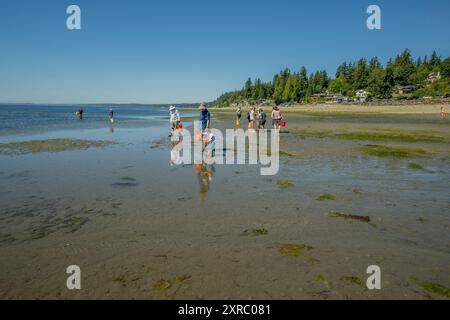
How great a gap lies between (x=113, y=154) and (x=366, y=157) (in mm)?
12054

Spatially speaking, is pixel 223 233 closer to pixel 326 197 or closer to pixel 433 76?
pixel 326 197

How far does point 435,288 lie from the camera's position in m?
3.86

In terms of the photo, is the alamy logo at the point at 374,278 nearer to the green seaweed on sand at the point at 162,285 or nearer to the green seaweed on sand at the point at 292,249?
the green seaweed on sand at the point at 292,249

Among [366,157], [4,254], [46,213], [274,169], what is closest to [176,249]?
[4,254]

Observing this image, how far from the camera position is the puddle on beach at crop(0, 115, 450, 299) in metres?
3.99

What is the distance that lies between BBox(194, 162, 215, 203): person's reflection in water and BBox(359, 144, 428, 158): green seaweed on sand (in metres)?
8.26

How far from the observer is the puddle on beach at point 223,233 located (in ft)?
13.1

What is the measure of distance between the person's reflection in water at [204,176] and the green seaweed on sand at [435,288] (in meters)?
4.79

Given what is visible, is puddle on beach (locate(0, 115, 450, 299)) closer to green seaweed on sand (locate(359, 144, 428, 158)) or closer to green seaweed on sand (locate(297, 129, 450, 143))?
green seaweed on sand (locate(359, 144, 428, 158))

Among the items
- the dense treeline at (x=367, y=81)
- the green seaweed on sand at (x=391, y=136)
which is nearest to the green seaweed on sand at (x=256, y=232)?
the green seaweed on sand at (x=391, y=136)

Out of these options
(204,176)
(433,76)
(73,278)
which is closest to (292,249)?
(73,278)

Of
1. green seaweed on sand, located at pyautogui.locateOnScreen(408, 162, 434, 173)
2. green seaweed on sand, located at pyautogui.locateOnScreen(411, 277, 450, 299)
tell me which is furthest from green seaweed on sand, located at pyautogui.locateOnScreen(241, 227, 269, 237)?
green seaweed on sand, located at pyautogui.locateOnScreen(408, 162, 434, 173)

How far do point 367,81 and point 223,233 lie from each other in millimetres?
121724

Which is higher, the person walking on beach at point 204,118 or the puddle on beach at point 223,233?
the person walking on beach at point 204,118
